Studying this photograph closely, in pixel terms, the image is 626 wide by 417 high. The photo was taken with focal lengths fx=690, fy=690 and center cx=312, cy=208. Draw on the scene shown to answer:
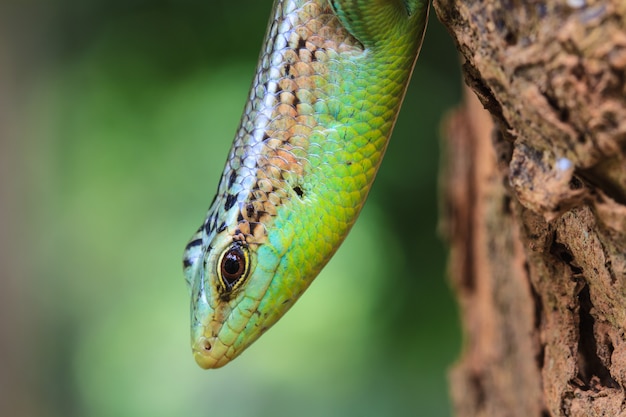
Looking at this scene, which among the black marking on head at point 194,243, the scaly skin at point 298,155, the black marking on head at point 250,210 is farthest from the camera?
the black marking on head at point 194,243

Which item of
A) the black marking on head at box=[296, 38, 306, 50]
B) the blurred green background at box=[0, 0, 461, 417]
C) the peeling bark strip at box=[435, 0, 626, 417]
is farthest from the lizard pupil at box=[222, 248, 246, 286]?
the blurred green background at box=[0, 0, 461, 417]

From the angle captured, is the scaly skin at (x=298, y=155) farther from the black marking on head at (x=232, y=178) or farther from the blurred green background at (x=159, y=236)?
the blurred green background at (x=159, y=236)

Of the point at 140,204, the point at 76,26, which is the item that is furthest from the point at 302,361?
the point at 76,26

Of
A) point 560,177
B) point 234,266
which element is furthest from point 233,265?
point 560,177

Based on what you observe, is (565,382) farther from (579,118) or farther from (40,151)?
(40,151)

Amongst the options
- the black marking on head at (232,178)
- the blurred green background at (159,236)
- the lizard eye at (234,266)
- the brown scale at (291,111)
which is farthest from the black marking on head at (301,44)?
the blurred green background at (159,236)

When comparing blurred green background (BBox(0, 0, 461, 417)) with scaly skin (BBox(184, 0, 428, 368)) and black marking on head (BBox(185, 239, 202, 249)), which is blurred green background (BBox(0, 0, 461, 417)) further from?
scaly skin (BBox(184, 0, 428, 368))

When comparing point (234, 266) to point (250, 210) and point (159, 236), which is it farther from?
point (159, 236)
